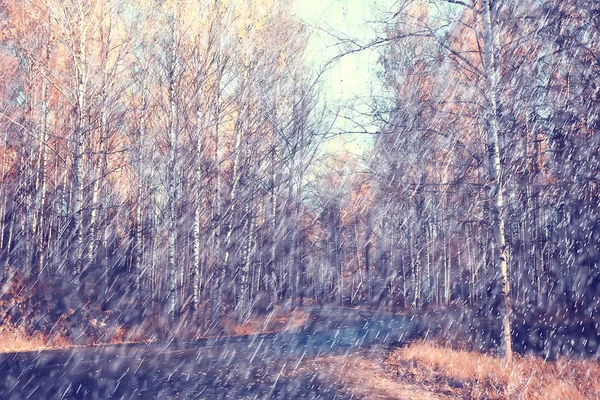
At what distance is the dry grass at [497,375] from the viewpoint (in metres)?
6.38

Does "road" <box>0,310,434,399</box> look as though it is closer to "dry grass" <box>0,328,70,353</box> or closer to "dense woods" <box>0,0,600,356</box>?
"dry grass" <box>0,328,70,353</box>

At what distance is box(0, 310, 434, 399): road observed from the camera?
7.02 metres

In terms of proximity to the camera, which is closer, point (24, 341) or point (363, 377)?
point (363, 377)

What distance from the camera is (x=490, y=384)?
6.70 metres

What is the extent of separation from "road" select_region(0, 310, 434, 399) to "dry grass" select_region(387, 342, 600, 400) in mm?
1534

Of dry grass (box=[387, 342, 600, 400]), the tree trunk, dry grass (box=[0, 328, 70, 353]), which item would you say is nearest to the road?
dry grass (box=[0, 328, 70, 353])

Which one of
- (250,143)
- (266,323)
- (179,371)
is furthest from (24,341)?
(250,143)

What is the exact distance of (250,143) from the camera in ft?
67.6

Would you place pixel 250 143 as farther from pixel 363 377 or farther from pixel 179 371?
pixel 363 377

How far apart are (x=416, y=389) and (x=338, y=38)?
563 cm

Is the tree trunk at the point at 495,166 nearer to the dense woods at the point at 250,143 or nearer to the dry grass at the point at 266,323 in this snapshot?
the dense woods at the point at 250,143

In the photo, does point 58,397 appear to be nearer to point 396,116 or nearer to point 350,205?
point 396,116

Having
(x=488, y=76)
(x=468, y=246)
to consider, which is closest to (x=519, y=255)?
(x=468, y=246)

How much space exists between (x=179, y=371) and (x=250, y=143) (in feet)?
42.7
